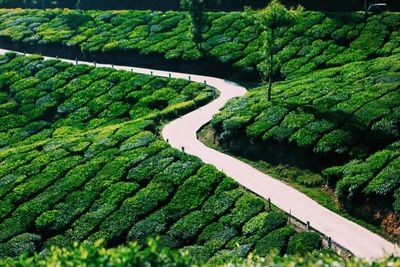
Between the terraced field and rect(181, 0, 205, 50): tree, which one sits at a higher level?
rect(181, 0, 205, 50): tree

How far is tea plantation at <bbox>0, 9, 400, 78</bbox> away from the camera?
5259cm

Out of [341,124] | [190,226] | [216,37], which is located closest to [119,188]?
[190,226]

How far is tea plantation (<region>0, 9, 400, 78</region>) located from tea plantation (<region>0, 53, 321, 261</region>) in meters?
8.87

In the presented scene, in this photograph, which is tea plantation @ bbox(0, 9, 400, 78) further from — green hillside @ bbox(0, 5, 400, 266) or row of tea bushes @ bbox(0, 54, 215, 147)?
row of tea bushes @ bbox(0, 54, 215, 147)

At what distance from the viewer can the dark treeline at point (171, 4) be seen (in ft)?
202

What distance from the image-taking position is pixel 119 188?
34.5 m

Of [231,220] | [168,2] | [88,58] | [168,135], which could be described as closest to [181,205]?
[231,220]

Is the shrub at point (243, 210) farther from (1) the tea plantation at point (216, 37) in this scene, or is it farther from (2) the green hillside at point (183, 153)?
(1) the tea plantation at point (216, 37)

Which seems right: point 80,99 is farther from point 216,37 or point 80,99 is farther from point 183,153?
point 183,153

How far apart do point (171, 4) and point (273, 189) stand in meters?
49.0

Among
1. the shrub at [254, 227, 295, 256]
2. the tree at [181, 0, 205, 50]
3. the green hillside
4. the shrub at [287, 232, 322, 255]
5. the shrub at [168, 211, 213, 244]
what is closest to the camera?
the shrub at [287, 232, 322, 255]

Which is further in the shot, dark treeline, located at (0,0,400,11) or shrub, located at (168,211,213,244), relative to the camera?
dark treeline, located at (0,0,400,11)

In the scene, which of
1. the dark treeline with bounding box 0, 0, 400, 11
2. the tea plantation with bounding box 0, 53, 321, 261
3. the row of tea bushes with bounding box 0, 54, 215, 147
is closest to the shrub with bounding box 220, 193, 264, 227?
the tea plantation with bounding box 0, 53, 321, 261

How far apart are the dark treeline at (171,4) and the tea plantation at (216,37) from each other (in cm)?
381
